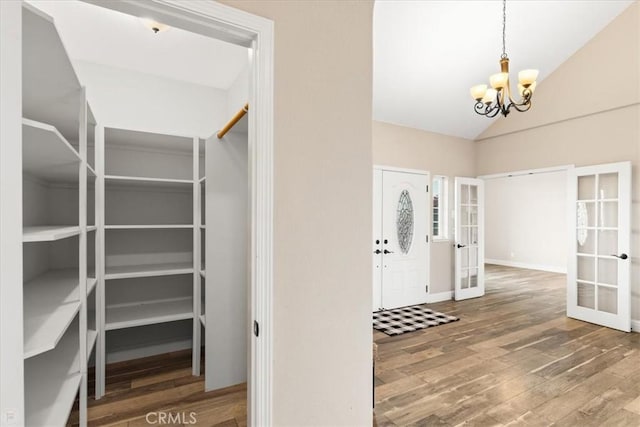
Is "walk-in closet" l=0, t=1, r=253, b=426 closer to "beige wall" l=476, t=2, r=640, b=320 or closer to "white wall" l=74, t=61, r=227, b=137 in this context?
"white wall" l=74, t=61, r=227, b=137

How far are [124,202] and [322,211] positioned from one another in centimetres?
242

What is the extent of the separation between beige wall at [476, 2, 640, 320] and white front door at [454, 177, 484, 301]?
2.41ft

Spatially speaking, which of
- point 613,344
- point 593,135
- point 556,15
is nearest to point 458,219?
point 593,135

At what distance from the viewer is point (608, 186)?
3992mm

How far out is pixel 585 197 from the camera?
4219mm

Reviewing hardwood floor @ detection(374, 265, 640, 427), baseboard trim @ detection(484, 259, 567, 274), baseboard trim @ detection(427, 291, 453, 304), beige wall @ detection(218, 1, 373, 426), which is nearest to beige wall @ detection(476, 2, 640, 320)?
hardwood floor @ detection(374, 265, 640, 427)

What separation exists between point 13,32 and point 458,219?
535cm

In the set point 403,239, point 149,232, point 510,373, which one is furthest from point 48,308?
point 403,239

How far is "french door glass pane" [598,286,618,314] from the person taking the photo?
155 inches

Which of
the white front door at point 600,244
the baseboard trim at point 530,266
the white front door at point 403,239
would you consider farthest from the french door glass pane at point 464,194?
the baseboard trim at point 530,266

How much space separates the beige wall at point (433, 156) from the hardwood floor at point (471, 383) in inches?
51.4

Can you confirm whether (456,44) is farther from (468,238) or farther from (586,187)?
(468,238)

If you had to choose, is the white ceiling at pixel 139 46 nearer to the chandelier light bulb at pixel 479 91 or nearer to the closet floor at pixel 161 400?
the chandelier light bulb at pixel 479 91

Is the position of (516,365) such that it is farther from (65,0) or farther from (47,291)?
(65,0)
